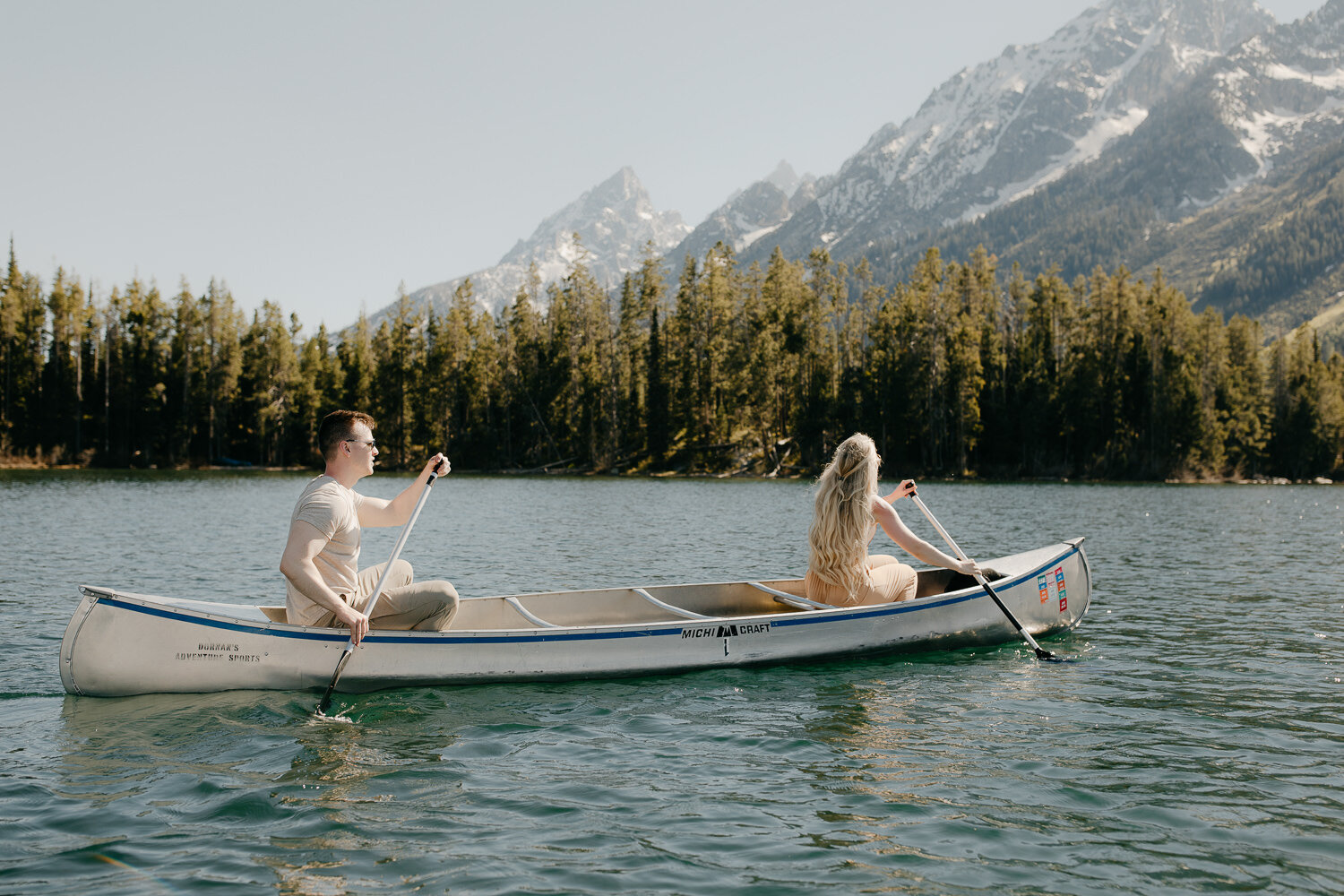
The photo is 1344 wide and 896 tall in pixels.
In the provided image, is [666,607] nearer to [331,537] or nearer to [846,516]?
[846,516]

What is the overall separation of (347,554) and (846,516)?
4.93 m

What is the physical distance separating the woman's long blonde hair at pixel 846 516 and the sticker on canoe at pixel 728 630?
100 centimetres

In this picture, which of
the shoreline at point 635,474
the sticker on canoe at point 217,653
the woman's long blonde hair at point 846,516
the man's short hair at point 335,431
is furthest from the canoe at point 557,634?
the shoreline at point 635,474

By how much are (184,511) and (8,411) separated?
5799 centimetres

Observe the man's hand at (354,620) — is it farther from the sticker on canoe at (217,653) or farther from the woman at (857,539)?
the woman at (857,539)

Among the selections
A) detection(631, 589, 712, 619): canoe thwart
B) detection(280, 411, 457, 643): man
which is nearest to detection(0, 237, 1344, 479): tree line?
detection(631, 589, 712, 619): canoe thwart

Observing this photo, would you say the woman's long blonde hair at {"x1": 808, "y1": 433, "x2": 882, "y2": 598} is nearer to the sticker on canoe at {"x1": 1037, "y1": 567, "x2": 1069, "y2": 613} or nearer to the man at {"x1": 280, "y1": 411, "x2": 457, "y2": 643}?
the sticker on canoe at {"x1": 1037, "y1": 567, "x2": 1069, "y2": 613}

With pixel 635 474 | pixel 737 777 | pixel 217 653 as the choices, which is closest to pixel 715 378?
pixel 635 474

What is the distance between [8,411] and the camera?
249ft

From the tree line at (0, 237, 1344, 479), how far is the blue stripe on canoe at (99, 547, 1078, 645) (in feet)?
205

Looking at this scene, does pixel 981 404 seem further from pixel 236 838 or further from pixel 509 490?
pixel 236 838

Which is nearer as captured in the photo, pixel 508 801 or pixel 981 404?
pixel 508 801

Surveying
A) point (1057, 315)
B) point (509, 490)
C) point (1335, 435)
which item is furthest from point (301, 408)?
point (1335, 435)

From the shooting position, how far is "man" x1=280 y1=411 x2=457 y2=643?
7.59 m
